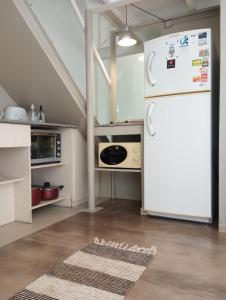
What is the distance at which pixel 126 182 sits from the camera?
3281 millimetres

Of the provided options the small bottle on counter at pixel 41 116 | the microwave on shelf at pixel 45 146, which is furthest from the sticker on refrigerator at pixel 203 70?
the small bottle on counter at pixel 41 116

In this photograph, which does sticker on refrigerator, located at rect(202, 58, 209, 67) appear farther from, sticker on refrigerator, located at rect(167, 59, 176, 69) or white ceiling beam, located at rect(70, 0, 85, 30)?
white ceiling beam, located at rect(70, 0, 85, 30)

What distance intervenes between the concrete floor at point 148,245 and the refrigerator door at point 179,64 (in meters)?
1.18

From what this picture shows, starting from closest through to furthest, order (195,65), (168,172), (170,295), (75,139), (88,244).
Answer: (170,295) → (88,244) → (195,65) → (168,172) → (75,139)

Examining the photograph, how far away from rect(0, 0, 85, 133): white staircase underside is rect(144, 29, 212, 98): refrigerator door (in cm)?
82

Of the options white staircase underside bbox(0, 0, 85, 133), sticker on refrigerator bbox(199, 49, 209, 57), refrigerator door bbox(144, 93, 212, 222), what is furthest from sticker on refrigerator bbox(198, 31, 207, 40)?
white staircase underside bbox(0, 0, 85, 133)

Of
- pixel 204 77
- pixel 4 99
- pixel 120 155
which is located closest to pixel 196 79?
pixel 204 77

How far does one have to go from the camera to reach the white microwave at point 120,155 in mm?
2598

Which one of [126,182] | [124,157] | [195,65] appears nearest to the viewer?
[195,65]

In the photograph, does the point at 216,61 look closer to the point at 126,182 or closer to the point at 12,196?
the point at 126,182

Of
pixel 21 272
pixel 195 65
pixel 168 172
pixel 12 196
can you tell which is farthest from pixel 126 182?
pixel 21 272

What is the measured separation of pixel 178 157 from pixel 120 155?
2.22 ft

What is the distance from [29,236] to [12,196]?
0.55m

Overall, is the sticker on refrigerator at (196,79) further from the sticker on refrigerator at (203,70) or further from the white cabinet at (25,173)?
the white cabinet at (25,173)
